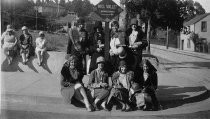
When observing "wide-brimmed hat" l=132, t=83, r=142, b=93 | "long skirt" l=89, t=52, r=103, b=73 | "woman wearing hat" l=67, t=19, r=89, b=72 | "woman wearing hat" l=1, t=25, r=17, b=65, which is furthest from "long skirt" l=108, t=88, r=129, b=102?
"woman wearing hat" l=1, t=25, r=17, b=65

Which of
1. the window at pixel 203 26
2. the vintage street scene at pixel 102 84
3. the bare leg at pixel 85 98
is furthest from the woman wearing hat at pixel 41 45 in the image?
the window at pixel 203 26

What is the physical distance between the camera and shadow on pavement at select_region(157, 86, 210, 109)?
690cm

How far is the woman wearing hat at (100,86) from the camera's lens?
6.21 metres

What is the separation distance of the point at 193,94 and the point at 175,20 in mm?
10483

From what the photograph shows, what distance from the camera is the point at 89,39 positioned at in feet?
25.5

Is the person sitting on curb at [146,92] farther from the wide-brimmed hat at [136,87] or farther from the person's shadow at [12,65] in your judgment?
the person's shadow at [12,65]

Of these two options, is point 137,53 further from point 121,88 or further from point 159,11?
point 159,11

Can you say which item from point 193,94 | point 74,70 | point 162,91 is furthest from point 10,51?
point 193,94

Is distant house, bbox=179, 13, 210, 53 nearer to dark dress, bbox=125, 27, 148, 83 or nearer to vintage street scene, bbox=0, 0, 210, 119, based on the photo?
vintage street scene, bbox=0, 0, 210, 119

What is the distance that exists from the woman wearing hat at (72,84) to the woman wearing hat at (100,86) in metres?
0.22

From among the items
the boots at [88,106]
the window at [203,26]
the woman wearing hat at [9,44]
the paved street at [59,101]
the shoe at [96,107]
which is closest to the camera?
the paved street at [59,101]

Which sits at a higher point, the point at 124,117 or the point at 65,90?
the point at 65,90

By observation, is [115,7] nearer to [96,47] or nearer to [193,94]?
[96,47]

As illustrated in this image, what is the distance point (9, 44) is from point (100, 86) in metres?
4.77
